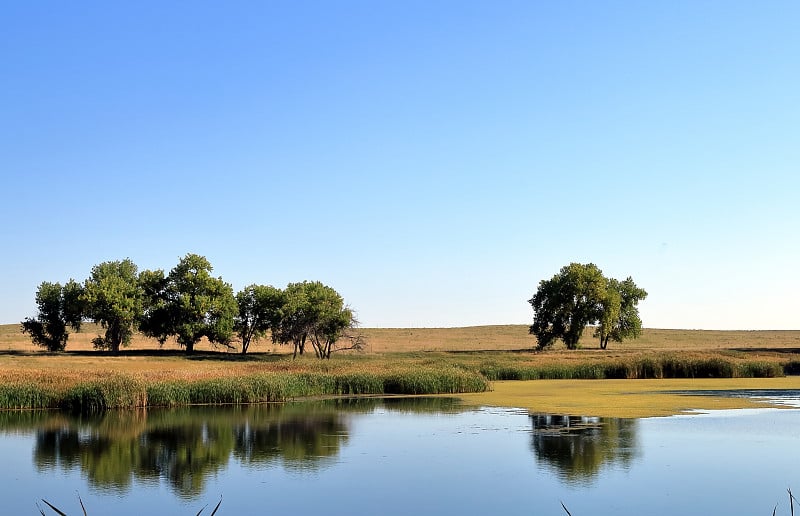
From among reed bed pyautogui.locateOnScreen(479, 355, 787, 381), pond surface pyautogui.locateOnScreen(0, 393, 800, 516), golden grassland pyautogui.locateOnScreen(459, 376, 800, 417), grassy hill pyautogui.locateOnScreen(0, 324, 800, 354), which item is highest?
grassy hill pyautogui.locateOnScreen(0, 324, 800, 354)

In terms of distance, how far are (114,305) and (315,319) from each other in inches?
648

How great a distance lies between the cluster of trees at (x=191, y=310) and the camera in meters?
70.6

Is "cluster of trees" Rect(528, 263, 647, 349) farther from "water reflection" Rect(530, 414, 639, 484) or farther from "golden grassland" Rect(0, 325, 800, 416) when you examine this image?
"water reflection" Rect(530, 414, 639, 484)

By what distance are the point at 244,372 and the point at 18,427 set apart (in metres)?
15.5

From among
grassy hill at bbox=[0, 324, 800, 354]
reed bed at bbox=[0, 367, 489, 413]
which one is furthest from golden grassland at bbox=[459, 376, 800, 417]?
grassy hill at bbox=[0, 324, 800, 354]

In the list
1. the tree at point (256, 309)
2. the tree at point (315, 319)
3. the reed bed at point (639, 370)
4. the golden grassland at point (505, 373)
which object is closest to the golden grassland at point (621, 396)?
the golden grassland at point (505, 373)

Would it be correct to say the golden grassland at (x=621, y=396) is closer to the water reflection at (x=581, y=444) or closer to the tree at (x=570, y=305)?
the water reflection at (x=581, y=444)

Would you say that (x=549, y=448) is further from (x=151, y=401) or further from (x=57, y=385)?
(x=57, y=385)

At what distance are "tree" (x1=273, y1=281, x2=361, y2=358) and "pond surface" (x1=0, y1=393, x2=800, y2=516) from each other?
3686 centimetres

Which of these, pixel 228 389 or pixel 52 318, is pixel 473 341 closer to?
pixel 52 318

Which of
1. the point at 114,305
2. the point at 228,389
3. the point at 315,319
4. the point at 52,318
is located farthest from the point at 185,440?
the point at 52,318

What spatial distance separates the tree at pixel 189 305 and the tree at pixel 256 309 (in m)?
2.06

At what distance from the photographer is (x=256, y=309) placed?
245 feet

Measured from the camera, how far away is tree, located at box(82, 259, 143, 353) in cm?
7031
